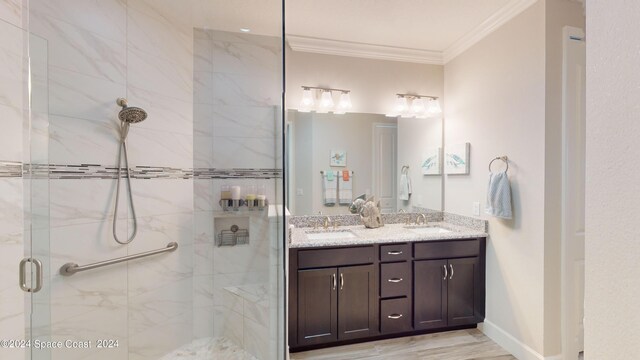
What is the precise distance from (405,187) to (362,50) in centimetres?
142

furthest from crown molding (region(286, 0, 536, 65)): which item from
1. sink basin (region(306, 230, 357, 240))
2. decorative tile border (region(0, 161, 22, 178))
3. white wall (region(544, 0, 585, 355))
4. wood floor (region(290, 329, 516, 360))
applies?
wood floor (region(290, 329, 516, 360))

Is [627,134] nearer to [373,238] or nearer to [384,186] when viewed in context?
[373,238]

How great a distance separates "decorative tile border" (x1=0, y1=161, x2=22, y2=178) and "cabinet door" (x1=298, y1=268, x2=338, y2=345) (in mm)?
1657

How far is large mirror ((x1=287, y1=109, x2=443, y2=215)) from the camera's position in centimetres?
262

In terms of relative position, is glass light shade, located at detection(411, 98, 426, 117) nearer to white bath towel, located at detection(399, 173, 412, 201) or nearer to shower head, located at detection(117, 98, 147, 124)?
white bath towel, located at detection(399, 173, 412, 201)

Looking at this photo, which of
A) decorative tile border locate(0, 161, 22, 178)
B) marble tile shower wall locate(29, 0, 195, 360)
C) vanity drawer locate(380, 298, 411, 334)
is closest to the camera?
decorative tile border locate(0, 161, 22, 178)

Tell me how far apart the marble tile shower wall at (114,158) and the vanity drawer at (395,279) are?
1465mm

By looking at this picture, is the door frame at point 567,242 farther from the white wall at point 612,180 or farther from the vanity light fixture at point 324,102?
the white wall at point 612,180

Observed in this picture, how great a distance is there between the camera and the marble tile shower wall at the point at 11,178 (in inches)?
49.5

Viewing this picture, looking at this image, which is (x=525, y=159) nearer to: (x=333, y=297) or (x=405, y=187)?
(x=405, y=187)

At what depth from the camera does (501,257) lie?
2.25 meters

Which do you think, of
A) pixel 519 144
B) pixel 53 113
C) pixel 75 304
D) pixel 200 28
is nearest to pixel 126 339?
pixel 75 304

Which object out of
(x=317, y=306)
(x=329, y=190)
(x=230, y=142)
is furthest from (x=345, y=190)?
(x=230, y=142)

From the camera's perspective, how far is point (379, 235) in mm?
2385
